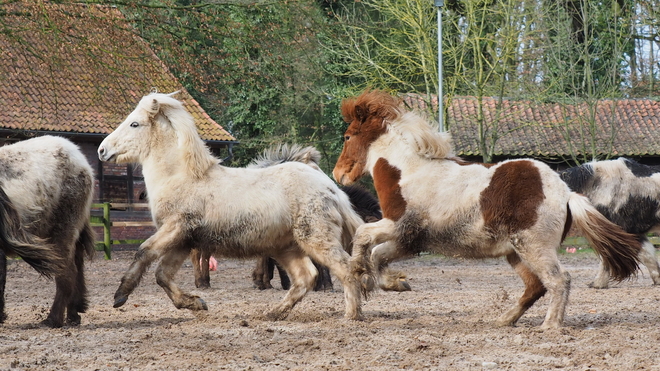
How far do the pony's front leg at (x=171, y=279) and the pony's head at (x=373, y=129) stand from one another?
1585 mm

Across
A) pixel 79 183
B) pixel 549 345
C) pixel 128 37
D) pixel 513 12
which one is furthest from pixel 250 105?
pixel 549 345

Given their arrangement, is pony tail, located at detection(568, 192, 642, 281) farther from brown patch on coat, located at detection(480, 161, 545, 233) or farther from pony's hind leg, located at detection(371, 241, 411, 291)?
pony's hind leg, located at detection(371, 241, 411, 291)

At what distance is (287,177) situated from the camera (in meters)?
7.54

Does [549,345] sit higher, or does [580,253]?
[549,345]

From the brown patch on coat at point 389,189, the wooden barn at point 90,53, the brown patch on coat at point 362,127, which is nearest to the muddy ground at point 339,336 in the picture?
the brown patch on coat at point 389,189

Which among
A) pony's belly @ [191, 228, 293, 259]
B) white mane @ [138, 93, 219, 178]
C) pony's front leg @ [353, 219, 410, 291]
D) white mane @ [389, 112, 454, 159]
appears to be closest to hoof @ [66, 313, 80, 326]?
pony's belly @ [191, 228, 293, 259]

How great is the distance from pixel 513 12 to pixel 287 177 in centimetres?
2123

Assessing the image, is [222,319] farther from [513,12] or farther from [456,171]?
[513,12]

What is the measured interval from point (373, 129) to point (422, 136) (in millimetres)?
513

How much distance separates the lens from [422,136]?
23.4ft

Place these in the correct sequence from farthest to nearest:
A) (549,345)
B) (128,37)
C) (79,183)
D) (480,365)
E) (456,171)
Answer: (128,37) → (79,183) → (456,171) → (549,345) → (480,365)

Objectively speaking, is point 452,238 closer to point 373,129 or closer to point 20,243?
point 373,129

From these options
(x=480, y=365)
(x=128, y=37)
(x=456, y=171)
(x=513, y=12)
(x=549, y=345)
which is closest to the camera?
(x=480, y=365)

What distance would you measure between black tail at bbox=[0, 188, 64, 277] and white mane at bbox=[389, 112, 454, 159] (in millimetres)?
3149
